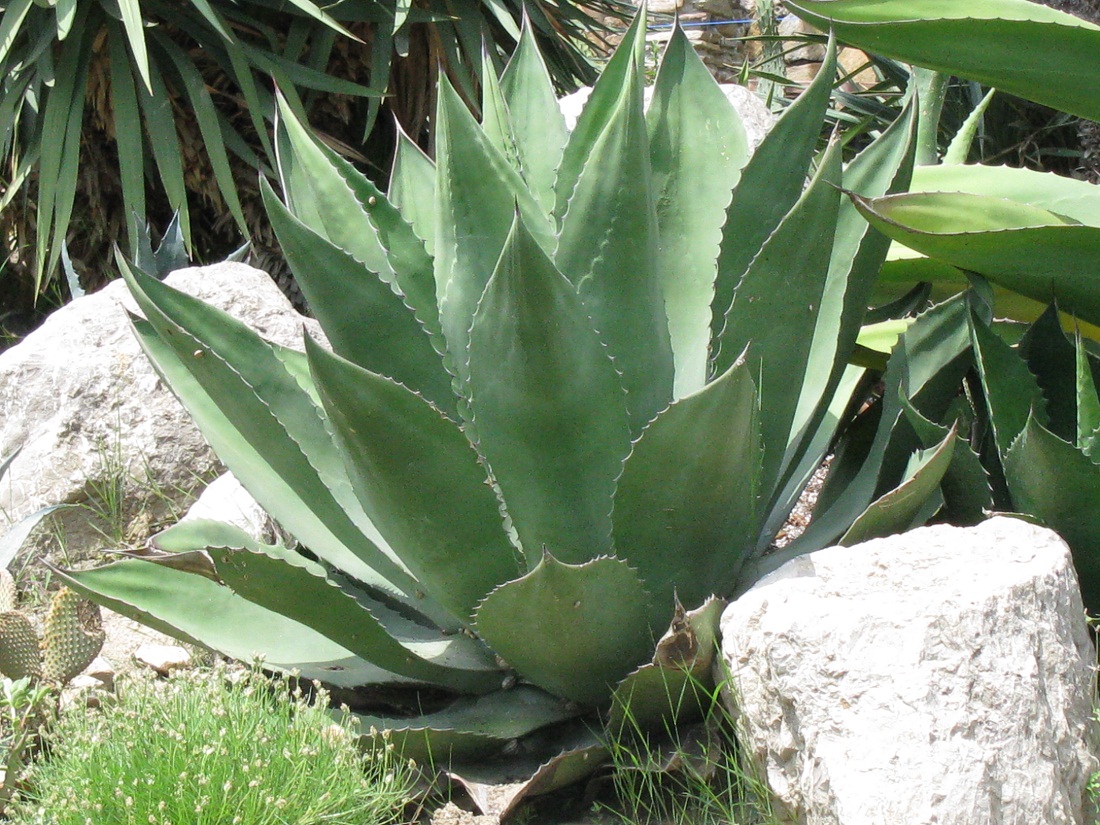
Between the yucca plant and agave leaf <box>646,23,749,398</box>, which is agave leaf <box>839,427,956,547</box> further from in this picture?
agave leaf <box>646,23,749,398</box>

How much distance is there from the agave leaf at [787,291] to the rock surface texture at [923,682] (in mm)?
324

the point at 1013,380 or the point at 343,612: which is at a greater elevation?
the point at 1013,380

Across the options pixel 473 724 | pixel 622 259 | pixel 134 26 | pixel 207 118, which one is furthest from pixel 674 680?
pixel 207 118

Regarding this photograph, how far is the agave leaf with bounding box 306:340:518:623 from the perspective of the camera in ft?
4.67

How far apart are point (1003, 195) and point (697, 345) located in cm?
67

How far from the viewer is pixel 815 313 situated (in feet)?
5.45

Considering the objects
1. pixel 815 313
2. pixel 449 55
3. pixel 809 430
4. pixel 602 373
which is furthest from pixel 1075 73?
pixel 449 55

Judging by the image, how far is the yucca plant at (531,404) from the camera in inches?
57.4

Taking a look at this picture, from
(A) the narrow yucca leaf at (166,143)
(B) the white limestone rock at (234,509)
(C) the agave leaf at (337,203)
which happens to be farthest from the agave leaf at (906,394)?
(A) the narrow yucca leaf at (166,143)

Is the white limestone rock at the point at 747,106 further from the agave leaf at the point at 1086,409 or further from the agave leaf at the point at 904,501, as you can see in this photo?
the agave leaf at the point at 904,501

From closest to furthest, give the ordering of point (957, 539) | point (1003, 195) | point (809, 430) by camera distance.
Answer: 1. point (957, 539)
2. point (809, 430)
3. point (1003, 195)

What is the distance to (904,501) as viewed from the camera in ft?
5.15

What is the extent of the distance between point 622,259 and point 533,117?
0.48 metres

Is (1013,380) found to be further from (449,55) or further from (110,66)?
(110,66)
